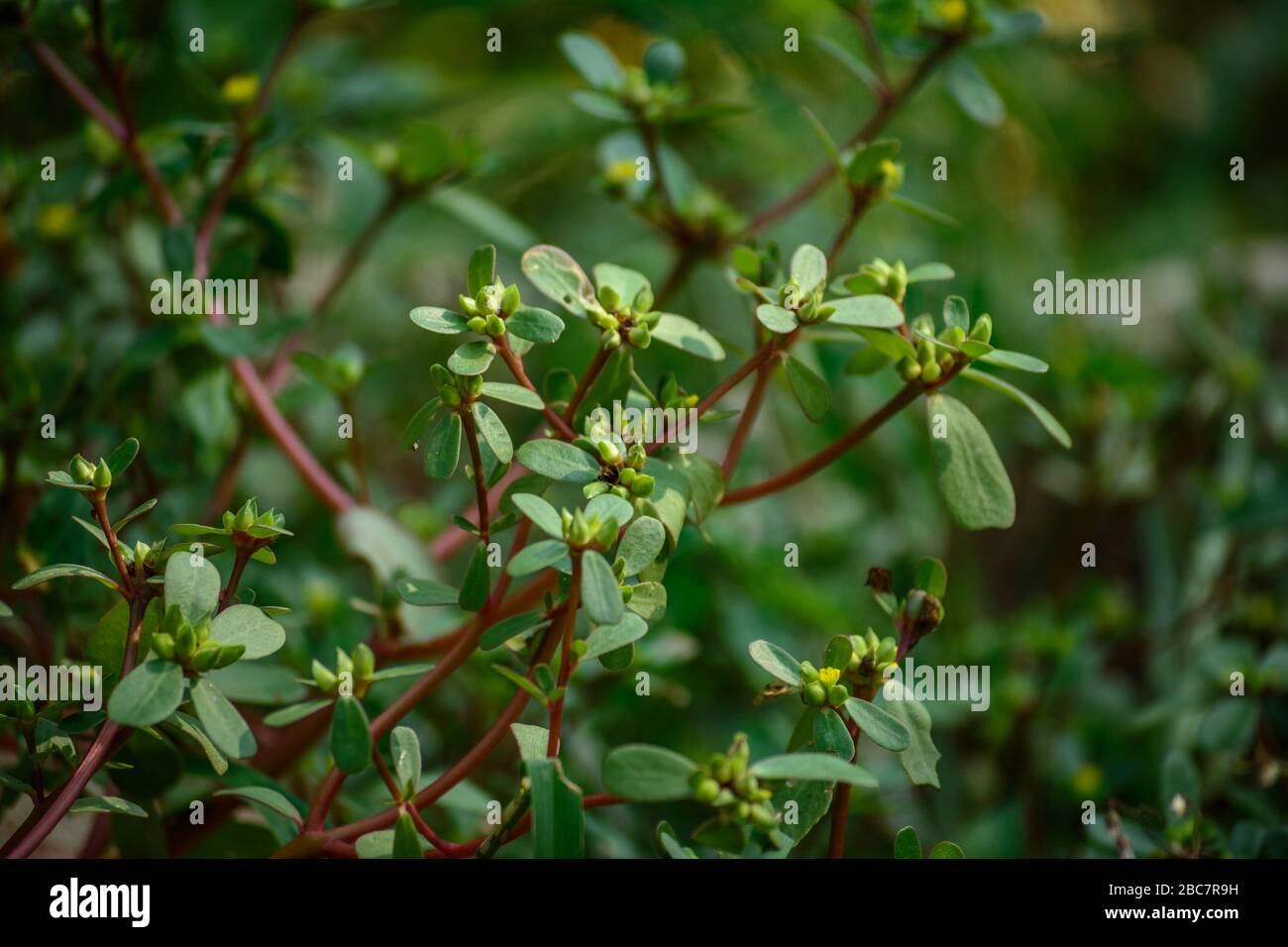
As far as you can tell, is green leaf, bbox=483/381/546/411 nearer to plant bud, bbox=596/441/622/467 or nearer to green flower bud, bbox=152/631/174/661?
plant bud, bbox=596/441/622/467

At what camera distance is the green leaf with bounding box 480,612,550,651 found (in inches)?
20.4

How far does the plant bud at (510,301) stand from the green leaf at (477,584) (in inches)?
4.6

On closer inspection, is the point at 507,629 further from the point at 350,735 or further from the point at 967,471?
the point at 967,471

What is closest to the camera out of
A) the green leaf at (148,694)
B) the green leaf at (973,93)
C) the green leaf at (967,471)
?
the green leaf at (148,694)

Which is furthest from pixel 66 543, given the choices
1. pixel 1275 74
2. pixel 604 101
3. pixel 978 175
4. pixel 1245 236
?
pixel 1275 74

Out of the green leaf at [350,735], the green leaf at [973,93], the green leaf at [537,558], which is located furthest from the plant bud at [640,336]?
the green leaf at [973,93]

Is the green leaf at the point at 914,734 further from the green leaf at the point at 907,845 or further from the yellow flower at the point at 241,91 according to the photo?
the yellow flower at the point at 241,91

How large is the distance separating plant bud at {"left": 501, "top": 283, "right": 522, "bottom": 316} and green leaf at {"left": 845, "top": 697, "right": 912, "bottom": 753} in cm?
25

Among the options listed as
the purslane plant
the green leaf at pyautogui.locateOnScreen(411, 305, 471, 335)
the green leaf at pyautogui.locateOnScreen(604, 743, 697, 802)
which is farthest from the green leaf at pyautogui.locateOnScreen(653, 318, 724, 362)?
the green leaf at pyautogui.locateOnScreen(604, 743, 697, 802)

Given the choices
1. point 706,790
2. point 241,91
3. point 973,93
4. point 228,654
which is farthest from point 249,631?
point 973,93

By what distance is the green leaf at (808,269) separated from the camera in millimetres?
574

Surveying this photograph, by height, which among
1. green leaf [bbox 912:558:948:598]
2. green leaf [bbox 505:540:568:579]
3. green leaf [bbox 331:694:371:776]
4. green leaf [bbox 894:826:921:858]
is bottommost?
green leaf [bbox 894:826:921:858]
